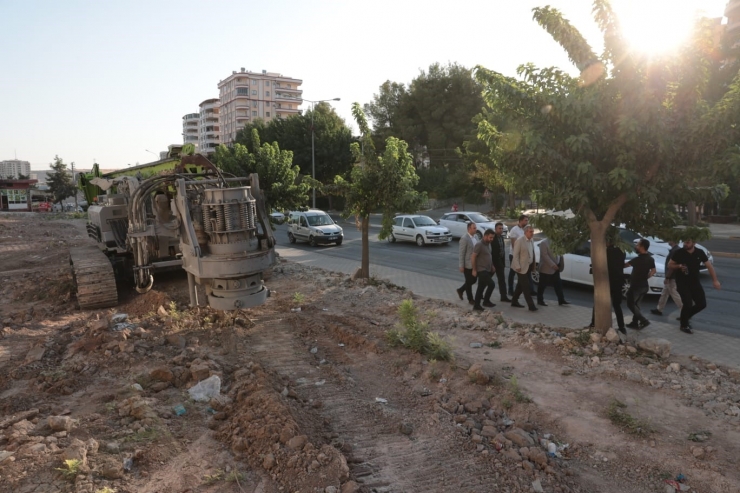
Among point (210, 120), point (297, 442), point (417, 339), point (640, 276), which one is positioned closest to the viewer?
point (297, 442)

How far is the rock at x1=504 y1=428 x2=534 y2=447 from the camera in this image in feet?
16.5

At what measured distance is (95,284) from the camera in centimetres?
1060

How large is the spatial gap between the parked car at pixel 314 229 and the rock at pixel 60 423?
18838 millimetres

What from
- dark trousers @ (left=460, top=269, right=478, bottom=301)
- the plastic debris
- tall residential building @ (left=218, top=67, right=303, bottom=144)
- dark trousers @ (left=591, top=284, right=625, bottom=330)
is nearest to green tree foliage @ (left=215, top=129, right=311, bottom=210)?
dark trousers @ (left=460, top=269, right=478, bottom=301)

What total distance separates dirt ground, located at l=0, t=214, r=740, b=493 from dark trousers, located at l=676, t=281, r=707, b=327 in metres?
1.72

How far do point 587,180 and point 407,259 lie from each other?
1248 centimetres

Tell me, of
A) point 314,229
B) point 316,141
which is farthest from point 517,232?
point 316,141

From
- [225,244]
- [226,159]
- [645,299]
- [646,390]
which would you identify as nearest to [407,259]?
[226,159]

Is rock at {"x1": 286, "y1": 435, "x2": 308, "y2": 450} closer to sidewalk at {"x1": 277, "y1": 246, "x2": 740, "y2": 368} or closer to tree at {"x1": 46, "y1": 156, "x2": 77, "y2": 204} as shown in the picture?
sidewalk at {"x1": 277, "y1": 246, "x2": 740, "y2": 368}

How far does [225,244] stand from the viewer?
25.9ft

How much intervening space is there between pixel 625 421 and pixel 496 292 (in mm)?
7305

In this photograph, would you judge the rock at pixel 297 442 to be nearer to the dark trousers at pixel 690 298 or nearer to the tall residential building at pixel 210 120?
the dark trousers at pixel 690 298

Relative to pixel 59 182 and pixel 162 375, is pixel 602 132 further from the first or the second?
pixel 59 182

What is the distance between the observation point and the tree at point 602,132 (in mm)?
6973
